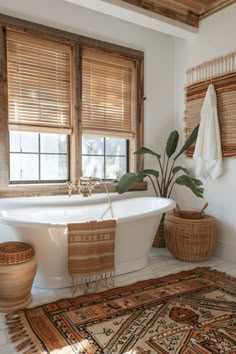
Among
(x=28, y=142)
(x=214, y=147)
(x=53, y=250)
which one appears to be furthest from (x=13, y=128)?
(x=214, y=147)

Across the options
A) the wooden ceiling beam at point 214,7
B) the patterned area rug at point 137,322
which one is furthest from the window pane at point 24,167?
the wooden ceiling beam at point 214,7

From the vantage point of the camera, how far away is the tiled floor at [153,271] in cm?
229

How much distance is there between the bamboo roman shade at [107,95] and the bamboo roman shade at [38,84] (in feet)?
0.78

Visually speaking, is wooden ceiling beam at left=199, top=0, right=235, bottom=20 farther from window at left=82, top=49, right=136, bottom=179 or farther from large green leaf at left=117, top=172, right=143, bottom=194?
large green leaf at left=117, top=172, right=143, bottom=194

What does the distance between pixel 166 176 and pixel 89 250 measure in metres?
1.95

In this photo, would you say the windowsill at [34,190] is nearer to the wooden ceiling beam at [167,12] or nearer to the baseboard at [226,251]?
the baseboard at [226,251]

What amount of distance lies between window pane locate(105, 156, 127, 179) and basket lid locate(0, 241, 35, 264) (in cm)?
164

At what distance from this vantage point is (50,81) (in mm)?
3129

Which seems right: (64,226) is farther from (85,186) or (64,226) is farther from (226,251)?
(226,251)

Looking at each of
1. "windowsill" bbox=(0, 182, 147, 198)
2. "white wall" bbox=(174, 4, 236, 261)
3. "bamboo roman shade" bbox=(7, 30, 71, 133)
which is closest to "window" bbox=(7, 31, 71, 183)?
"bamboo roman shade" bbox=(7, 30, 71, 133)

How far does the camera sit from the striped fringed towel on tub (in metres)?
2.34

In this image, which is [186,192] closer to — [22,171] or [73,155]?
[73,155]

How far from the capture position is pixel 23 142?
3.13 metres

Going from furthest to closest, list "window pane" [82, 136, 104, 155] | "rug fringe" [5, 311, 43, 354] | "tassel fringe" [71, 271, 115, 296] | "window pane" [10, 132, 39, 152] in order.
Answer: "window pane" [82, 136, 104, 155]
"window pane" [10, 132, 39, 152]
"tassel fringe" [71, 271, 115, 296]
"rug fringe" [5, 311, 43, 354]
